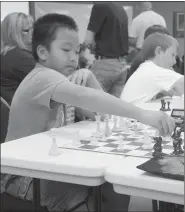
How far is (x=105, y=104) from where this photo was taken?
49.8 inches

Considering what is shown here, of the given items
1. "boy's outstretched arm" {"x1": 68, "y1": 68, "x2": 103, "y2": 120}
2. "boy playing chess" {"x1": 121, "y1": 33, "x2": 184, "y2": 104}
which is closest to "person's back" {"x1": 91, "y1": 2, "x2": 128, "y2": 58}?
"boy playing chess" {"x1": 121, "y1": 33, "x2": 184, "y2": 104}

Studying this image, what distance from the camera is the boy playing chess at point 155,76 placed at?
2297 mm

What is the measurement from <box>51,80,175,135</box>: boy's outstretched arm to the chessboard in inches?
3.0

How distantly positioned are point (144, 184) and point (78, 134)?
48cm

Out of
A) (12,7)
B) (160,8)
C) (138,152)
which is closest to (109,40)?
(12,7)

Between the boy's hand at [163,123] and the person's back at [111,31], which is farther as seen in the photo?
the person's back at [111,31]

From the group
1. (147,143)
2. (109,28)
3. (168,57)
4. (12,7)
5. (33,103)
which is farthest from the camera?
(12,7)

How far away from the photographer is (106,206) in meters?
1.39

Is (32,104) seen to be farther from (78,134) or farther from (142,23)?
(142,23)

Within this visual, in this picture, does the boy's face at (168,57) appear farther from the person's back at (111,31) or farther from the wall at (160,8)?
the wall at (160,8)

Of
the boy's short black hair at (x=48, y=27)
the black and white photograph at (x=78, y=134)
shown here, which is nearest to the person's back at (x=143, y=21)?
the black and white photograph at (x=78, y=134)

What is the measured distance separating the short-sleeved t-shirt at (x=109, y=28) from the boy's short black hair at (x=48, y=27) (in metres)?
1.11

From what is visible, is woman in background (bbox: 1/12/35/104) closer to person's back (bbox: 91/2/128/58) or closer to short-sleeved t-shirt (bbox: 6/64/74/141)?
person's back (bbox: 91/2/128/58)

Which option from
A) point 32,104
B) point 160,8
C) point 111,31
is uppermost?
point 160,8
